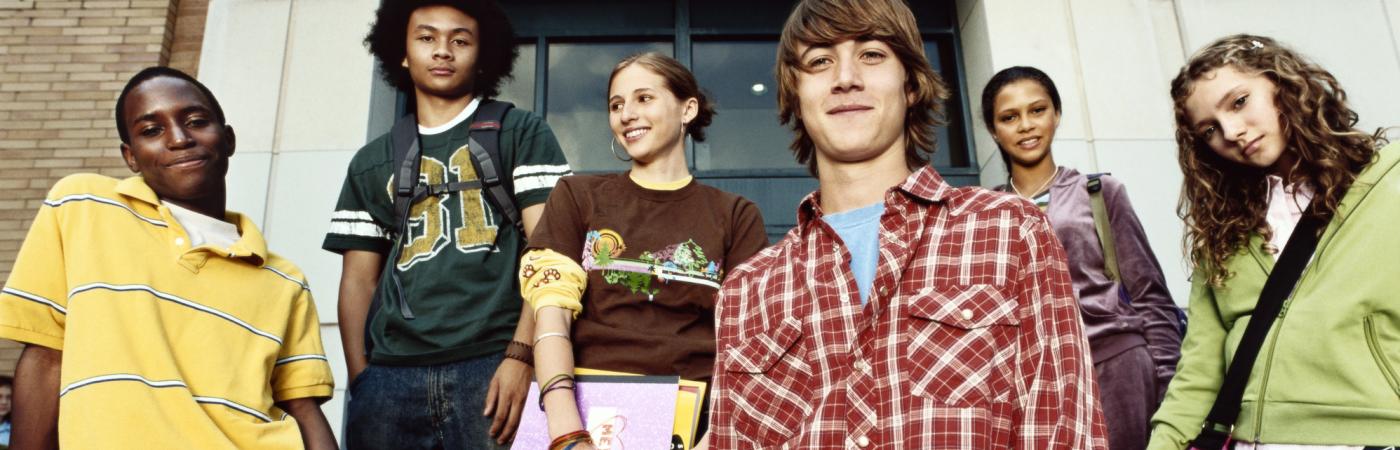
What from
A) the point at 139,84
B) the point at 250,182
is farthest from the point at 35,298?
the point at 250,182

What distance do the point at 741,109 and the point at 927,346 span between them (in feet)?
17.6

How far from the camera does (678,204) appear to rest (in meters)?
2.91

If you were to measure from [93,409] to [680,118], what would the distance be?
1.89 m

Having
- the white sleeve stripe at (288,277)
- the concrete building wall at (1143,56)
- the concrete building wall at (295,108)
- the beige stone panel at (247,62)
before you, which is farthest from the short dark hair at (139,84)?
the concrete building wall at (1143,56)

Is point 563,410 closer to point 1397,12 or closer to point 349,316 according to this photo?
point 349,316

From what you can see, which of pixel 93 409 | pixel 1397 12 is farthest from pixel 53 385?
pixel 1397 12

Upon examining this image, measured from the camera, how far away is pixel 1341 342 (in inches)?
86.3

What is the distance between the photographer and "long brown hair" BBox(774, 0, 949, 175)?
2.17 m

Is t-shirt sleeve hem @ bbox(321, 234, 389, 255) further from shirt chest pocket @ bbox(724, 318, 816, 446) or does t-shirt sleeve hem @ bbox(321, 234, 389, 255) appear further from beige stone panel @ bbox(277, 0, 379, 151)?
beige stone panel @ bbox(277, 0, 379, 151)

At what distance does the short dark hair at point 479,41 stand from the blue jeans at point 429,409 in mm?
1229

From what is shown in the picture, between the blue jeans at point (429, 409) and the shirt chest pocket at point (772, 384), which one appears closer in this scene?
the shirt chest pocket at point (772, 384)

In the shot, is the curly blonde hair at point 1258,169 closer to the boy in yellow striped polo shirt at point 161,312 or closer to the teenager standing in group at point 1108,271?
the teenager standing in group at point 1108,271

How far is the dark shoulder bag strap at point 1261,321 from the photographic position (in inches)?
94.0

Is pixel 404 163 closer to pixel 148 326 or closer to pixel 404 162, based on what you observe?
pixel 404 162
